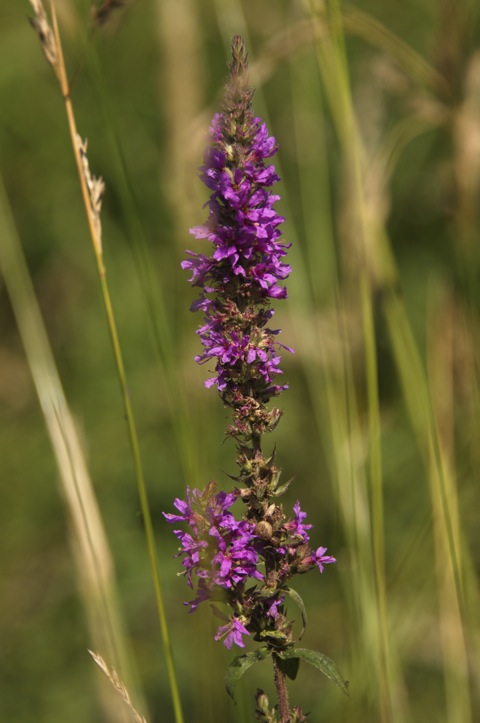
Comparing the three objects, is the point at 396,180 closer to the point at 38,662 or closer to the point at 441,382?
the point at 441,382

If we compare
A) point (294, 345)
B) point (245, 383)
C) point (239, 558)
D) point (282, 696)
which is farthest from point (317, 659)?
point (294, 345)

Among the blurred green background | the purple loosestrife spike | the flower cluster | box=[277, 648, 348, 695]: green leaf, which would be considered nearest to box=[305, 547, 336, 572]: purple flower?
the flower cluster

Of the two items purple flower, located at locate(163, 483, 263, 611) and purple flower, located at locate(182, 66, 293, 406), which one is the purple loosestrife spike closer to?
purple flower, located at locate(182, 66, 293, 406)

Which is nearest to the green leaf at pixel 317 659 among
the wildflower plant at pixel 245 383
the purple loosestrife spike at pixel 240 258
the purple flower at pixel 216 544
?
the wildflower plant at pixel 245 383

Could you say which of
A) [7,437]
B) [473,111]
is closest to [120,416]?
[7,437]

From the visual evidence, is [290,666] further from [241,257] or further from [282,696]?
[241,257]

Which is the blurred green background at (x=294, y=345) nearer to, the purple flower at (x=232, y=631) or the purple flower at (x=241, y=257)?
the purple flower at (x=232, y=631)

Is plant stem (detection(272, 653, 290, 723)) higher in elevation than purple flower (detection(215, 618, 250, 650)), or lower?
lower
